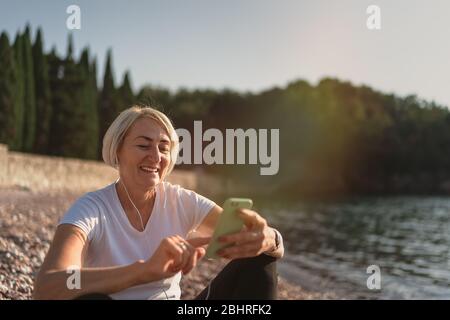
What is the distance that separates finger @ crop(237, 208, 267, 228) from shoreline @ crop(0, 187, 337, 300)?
3.31 m

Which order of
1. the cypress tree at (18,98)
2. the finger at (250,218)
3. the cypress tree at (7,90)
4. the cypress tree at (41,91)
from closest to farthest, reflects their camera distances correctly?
the finger at (250,218)
the cypress tree at (7,90)
the cypress tree at (18,98)
the cypress tree at (41,91)

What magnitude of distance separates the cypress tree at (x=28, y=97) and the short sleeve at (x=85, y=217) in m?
25.0

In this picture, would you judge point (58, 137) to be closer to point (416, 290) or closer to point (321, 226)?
point (321, 226)

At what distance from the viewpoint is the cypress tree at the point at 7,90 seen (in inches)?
902

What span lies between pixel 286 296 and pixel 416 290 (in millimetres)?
3188

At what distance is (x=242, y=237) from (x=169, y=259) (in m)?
0.34

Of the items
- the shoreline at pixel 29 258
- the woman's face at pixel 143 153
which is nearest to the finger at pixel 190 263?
the woman's face at pixel 143 153

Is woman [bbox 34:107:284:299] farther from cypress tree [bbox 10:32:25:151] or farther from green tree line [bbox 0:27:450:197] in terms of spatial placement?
green tree line [bbox 0:27:450:197]

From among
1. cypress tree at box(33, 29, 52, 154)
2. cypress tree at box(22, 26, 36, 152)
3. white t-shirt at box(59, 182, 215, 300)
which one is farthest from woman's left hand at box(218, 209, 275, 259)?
cypress tree at box(33, 29, 52, 154)

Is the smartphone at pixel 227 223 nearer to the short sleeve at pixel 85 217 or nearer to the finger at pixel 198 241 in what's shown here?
the finger at pixel 198 241

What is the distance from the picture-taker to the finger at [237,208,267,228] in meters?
2.11

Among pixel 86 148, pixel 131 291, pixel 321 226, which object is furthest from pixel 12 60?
pixel 131 291

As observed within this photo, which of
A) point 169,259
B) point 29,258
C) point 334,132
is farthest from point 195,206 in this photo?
point 334,132

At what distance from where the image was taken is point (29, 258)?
21.8 feet
